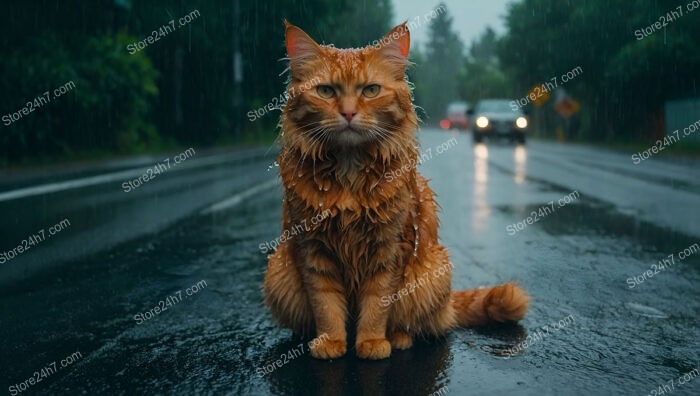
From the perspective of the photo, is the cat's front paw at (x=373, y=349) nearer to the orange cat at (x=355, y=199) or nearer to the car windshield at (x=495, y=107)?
the orange cat at (x=355, y=199)

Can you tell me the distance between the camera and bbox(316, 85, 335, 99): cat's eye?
11.1 feet

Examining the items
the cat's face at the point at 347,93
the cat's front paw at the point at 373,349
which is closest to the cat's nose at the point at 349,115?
the cat's face at the point at 347,93

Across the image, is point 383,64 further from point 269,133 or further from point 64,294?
point 269,133

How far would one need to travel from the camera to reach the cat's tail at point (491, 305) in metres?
3.94

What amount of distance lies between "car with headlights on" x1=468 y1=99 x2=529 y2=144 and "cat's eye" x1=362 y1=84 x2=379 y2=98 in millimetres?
29296

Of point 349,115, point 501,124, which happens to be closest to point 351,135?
point 349,115

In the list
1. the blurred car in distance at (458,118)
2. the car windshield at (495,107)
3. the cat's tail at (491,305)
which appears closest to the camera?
the cat's tail at (491,305)

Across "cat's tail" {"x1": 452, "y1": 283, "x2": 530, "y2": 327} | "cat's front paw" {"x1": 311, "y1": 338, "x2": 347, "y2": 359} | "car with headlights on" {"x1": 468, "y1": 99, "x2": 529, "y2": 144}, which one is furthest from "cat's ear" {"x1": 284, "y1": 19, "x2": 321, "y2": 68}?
"car with headlights on" {"x1": 468, "y1": 99, "x2": 529, "y2": 144}

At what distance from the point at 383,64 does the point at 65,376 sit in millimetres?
2094

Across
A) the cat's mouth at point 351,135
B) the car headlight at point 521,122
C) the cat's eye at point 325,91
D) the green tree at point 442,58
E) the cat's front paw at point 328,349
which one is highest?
the green tree at point 442,58

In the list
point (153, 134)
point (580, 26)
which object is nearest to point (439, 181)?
point (153, 134)

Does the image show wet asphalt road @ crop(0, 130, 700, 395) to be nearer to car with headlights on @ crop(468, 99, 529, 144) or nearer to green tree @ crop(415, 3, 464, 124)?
car with headlights on @ crop(468, 99, 529, 144)

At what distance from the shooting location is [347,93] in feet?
11.0

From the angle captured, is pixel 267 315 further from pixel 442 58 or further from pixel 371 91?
pixel 442 58
